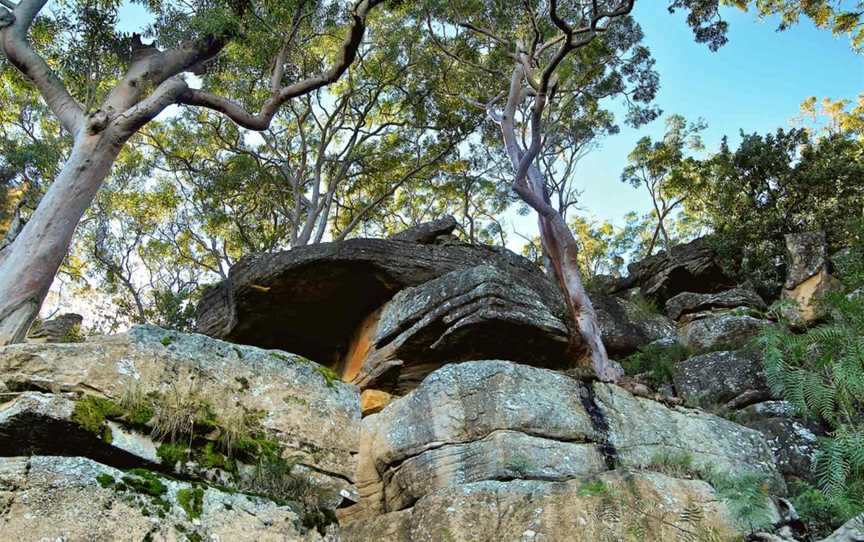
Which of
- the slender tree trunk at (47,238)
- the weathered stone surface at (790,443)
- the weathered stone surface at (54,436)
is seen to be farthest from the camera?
the weathered stone surface at (790,443)

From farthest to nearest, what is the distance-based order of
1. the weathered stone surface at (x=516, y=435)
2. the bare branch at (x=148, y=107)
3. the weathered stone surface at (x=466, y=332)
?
the bare branch at (x=148, y=107)
the weathered stone surface at (x=466, y=332)
the weathered stone surface at (x=516, y=435)

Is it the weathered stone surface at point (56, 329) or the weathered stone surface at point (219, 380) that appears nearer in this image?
the weathered stone surface at point (219, 380)

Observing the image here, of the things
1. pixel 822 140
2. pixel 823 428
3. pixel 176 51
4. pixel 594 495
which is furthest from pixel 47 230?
pixel 822 140

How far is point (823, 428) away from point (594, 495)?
665 cm

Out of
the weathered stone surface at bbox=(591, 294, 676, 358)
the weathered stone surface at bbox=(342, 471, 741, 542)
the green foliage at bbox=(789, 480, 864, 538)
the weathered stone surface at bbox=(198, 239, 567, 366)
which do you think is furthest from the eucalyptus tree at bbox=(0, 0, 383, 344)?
the green foliage at bbox=(789, 480, 864, 538)

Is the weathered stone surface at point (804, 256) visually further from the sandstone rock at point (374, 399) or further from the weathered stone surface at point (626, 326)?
the sandstone rock at point (374, 399)

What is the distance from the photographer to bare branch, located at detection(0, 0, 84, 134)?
11281 millimetres

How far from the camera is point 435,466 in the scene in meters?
6.92

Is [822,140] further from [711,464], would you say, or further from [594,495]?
[594,495]

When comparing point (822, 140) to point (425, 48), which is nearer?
point (822, 140)

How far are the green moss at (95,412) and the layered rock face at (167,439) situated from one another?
1cm

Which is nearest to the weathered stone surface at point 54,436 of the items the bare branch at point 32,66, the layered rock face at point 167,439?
the layered rock face at point 167,439

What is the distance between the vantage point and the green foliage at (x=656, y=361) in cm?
1362

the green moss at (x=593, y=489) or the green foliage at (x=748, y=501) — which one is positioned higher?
the green moss at (x=593, y=489)
